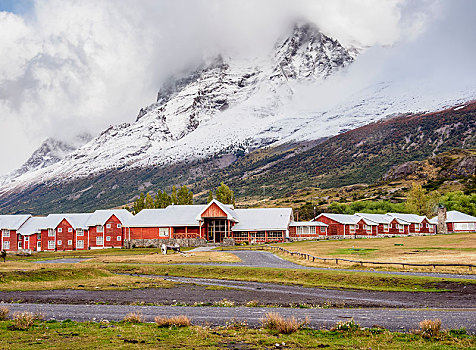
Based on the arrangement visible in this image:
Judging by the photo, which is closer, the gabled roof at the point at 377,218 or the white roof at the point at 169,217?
the white roof at the point at 169,217

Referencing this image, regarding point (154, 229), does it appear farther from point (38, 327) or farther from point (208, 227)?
point (38, 327)

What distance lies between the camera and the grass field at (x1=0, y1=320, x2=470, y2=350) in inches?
674

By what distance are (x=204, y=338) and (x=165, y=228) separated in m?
85.1

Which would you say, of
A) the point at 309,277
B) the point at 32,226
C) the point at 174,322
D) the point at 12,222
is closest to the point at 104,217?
the point at 32,226

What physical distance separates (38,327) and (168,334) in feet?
17.8

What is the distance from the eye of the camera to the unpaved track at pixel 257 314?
71.8 ft

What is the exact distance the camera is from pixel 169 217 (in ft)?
342

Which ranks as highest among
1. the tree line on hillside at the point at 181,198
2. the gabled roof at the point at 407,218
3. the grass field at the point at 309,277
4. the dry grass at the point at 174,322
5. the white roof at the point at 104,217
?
the tree line on hillside at the point at 181,198

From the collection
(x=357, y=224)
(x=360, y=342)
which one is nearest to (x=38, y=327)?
(x=360, y=342)

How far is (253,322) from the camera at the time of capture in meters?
22.1

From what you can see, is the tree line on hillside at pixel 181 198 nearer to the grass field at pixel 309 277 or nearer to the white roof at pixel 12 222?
the white roof at pixel 12 222

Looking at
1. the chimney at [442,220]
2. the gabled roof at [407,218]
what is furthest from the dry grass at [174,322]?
the chimney at [442,220]

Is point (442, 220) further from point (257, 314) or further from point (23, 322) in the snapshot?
point (23, 322)

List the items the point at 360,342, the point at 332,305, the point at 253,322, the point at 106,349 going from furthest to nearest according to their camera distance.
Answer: the point at 332,305 < the point at 253,322 < the point at 360,342 < the point at 106,349
